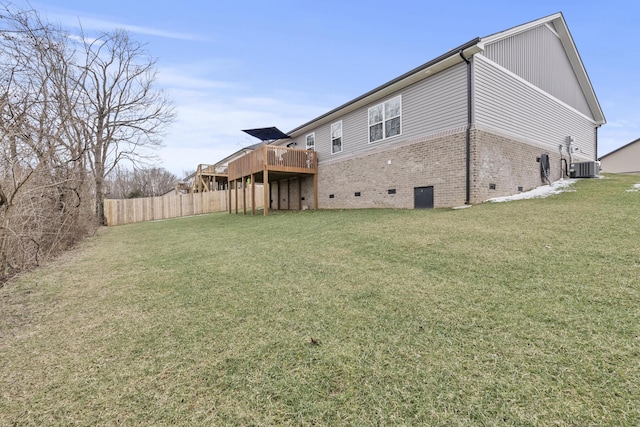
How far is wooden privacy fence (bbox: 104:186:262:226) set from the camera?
721 inches

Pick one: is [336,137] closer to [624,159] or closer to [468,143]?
[468,143]

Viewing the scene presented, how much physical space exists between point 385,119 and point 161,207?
1687cm

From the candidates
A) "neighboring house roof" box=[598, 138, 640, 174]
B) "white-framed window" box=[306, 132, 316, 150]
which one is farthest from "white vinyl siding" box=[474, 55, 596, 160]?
"neighboring house roof" box=[598, 138, 640, 174]

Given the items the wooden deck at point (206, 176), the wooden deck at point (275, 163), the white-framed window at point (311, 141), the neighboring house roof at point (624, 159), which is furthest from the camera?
the wooden deck at point (206, 176)

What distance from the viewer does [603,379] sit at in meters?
1.83

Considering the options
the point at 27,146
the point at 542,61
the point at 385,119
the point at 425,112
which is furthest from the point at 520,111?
the point at 27,146

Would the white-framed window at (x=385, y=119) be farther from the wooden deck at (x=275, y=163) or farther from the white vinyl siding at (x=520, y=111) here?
the wooden deck at (x=275, y=163)

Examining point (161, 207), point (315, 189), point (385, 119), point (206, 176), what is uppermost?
point (385, 119)

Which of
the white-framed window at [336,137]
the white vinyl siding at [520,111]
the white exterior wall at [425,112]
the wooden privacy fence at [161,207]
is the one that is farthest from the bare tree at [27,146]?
the wooden privacy fence at [161,207]

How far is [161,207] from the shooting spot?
2061cm

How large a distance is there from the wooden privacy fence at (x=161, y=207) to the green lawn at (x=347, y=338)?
1562cm

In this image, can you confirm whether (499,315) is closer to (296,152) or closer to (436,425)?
(436,425)

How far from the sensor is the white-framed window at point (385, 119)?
10979 millimetres

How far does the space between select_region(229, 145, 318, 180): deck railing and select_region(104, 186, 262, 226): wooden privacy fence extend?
8061 mm
